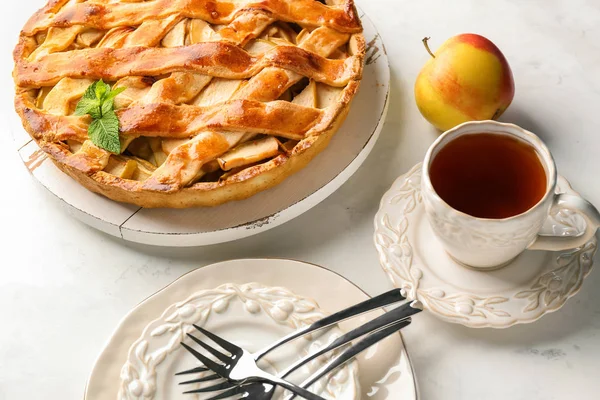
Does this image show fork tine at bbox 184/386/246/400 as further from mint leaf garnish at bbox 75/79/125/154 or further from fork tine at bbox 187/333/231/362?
mint leaf garnish at bbox 75/79/125/154

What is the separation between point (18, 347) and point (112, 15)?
628 millimetres

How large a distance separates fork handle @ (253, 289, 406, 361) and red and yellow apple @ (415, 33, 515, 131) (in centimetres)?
38

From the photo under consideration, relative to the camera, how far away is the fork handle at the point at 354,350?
879 mm

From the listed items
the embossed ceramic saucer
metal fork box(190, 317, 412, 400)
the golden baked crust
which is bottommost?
the embossed ceramic saucer

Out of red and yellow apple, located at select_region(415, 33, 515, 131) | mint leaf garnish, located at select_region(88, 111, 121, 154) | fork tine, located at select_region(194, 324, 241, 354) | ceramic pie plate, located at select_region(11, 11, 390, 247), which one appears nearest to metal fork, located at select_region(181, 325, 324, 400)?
fork tine, located at select_region(194, 324, 241, 354)


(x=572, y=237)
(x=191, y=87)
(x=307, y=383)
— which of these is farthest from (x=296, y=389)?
(x=191, y=87)

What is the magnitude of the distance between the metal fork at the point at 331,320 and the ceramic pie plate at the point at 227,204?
230mm

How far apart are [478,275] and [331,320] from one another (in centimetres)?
24

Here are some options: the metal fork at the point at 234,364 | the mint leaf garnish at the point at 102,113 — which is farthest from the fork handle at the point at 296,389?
the mint leaf garnish at the point at 102,113

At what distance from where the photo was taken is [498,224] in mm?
865

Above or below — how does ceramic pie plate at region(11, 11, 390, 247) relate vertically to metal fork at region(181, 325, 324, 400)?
above

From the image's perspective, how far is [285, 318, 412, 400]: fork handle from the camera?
879 millimetres

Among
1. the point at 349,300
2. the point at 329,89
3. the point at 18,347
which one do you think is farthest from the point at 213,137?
the point at 18,347

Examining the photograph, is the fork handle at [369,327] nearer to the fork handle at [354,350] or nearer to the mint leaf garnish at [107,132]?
the fork handle at [354,350]
